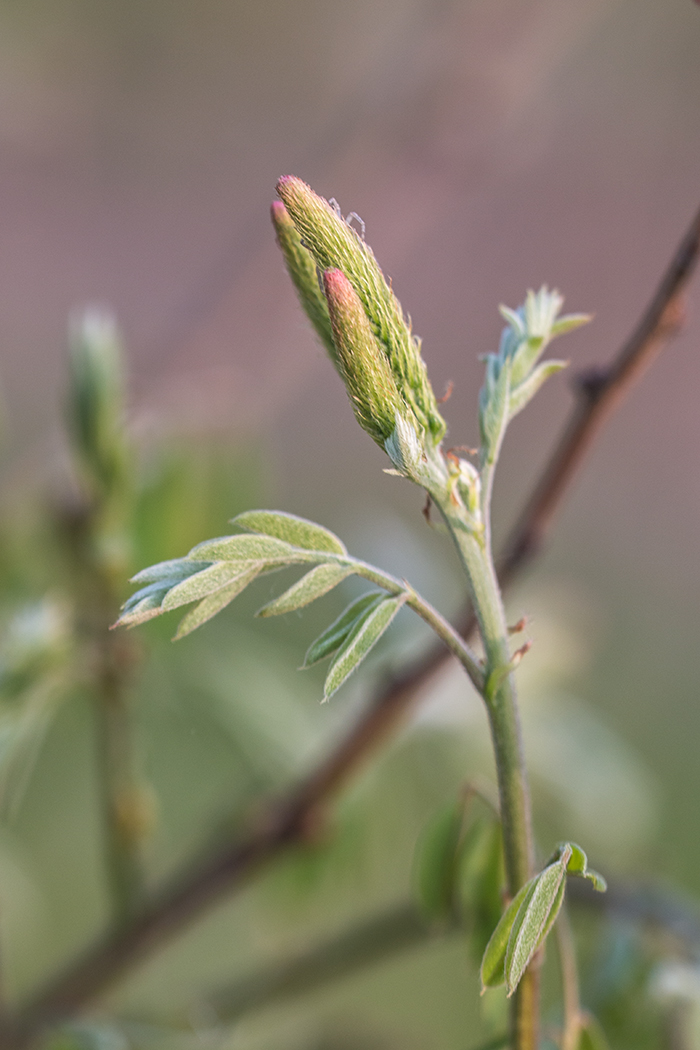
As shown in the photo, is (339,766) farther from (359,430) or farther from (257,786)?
(359,430)

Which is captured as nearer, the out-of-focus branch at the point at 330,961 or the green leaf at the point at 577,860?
the green leaf at the point at 577,860


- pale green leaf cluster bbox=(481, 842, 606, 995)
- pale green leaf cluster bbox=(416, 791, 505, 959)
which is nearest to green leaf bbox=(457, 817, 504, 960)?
pale green leaf cluster bbox=(416, 791, 505, 959)

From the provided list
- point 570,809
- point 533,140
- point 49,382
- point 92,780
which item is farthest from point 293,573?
point 49,382

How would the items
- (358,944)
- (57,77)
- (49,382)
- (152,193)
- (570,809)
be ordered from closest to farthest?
(358,944) < (570,809) < (57,77) < (49,382) < (152,193)

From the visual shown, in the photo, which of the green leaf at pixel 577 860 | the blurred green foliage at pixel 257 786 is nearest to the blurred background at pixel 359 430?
the blurred green foliage at pixel 257 786

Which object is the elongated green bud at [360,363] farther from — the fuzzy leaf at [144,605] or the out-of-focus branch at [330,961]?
the out-of-focus branch at [330,961]

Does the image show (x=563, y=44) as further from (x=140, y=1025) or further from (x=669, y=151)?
(x=140, y=1025)
